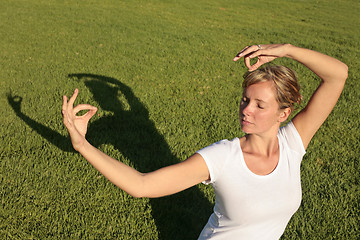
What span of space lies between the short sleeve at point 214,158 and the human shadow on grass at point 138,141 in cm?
204

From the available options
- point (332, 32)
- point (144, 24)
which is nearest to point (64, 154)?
point (144, 24)

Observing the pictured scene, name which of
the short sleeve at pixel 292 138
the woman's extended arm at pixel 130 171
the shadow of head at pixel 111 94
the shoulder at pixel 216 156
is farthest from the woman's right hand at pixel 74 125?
the shadow of head at pixel 111 94

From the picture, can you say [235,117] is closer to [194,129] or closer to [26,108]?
[194,129]

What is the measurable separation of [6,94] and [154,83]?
3.05 m

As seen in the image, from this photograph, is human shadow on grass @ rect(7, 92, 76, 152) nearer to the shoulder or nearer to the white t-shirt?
the white t-shirt

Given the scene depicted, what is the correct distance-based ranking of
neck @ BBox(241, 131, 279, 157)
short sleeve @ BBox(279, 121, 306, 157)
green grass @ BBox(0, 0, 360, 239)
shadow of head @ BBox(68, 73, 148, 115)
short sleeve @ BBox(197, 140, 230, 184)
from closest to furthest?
1. short sleeve @ BBox(197, 140, 230, 184)
2. neck @ BBox(241, 131, 279, 157)
3. short sleeve @ BBox(279, 121, 306, 157)
4. green grass @ BBox(0, 0, 360, 239)
5. shadow of head @ BBox(68, 73, 148, 115)

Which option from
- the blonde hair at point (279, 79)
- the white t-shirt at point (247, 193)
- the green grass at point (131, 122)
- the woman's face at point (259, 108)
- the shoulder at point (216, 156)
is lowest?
the green grass at point (131, 122)

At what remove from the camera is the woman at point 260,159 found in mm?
2367

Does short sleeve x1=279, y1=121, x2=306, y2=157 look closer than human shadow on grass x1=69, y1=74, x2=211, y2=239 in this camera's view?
Yes

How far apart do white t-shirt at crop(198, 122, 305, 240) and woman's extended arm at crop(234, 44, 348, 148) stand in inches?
11.1

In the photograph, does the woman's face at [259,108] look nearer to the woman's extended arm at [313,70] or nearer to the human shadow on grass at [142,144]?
the woman's extended arm at [313,70]

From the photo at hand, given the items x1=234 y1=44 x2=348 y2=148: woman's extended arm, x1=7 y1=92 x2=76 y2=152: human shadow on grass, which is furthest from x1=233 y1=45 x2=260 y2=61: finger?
x1=7 y1=92 x2=76 y2=152: human shadow on grass

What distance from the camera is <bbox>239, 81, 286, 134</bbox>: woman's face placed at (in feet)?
8.46

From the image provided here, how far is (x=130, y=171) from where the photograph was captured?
2.08m
